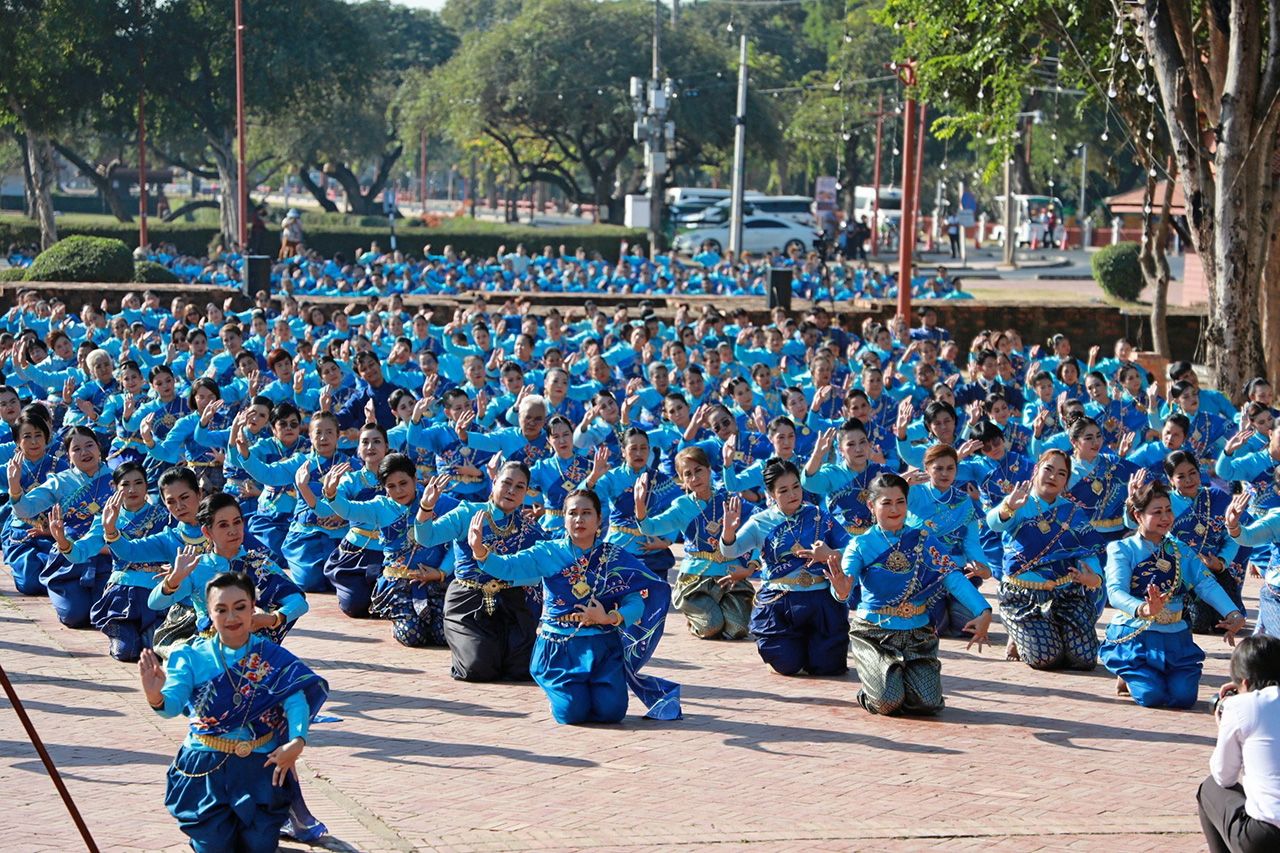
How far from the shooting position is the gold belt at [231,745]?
6.87m

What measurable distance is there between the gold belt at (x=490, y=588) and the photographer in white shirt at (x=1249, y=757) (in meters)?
4.51

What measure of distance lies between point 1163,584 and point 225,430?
7672 millimetres

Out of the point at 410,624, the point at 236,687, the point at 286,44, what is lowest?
the point at 410,624

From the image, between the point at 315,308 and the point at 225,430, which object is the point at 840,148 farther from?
the point at 225,430

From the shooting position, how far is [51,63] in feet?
141

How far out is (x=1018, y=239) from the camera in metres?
62.2

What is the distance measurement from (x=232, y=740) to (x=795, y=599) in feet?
13.8

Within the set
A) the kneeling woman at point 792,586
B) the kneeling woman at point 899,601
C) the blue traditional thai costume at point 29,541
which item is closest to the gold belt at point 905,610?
the kneeling woman at point 899,601

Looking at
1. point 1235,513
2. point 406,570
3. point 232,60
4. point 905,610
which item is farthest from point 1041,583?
point 232,60

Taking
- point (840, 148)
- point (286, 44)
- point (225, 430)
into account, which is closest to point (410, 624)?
point (225, 430)

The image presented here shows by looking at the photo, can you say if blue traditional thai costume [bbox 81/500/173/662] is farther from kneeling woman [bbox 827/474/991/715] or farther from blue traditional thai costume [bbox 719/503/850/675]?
kneeling woman [bbox 827/474/991/715]

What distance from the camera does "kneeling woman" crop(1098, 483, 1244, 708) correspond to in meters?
9.70

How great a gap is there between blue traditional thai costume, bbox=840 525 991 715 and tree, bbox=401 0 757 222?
4520cm

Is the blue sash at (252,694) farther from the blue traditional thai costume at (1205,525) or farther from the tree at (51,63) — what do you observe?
the tree at (51,63)
